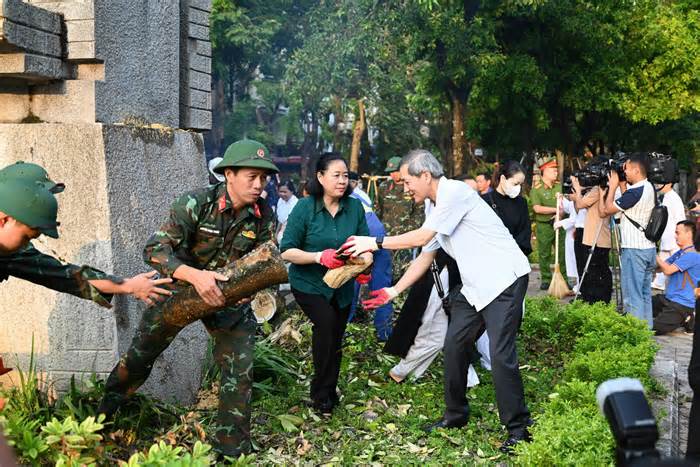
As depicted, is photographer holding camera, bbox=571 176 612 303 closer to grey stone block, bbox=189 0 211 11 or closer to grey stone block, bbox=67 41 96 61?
grey stone block, bbox=189 0 211 11

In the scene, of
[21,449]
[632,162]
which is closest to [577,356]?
[632,162]

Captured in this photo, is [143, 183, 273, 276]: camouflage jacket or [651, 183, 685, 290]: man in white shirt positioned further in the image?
[651, 183, 685, 290]: man in white shirt

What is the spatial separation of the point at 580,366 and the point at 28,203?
179 inches

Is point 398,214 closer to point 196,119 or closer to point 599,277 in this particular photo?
point 599,277

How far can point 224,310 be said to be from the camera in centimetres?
522

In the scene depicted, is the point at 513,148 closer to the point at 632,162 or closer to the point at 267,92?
the point at 267,92

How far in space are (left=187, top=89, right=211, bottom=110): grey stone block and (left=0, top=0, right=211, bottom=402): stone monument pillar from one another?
0.67 metres

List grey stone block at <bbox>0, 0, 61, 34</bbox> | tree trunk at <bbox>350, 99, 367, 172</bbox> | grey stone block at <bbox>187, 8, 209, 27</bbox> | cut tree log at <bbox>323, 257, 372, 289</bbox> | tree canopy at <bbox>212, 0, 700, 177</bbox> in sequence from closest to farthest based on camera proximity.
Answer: grey stone block at <bbox>0, 0, 61, 34</bbox> < cut tree log at <bbox>323, 257, 372, 289</bbox> < grey stone block at <bbox>187, 8, 209, 27</bbox> < tree canopy at <bbox>212, 0, 700, 177</bbox> < tree trunk at <bbox>350, 99, 367, 172</bbox>

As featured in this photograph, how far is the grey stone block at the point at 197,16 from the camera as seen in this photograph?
720 cm

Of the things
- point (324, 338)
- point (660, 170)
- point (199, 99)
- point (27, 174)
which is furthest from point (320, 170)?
point (660, 170)

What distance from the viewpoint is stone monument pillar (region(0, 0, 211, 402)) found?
5812 mm

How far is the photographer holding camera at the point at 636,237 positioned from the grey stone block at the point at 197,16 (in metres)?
4.74

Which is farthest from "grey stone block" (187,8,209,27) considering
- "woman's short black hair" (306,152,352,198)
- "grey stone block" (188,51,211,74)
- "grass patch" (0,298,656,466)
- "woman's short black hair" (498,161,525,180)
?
"woman's short black hair" (498,161,525,180)

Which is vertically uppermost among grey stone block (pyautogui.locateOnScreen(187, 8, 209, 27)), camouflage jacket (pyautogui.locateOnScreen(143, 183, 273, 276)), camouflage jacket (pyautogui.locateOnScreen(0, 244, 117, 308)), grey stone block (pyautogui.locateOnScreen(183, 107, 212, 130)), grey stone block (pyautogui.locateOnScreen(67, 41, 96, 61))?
grey stone block (pyautogui.locateOnScreen(187, 8, 209, 27))
